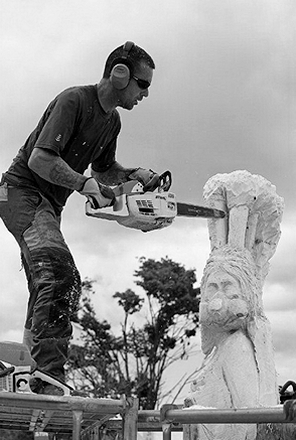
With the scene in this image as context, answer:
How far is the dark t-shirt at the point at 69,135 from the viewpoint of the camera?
297 cm

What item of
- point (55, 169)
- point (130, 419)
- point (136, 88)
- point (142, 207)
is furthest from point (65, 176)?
point (130, 419)

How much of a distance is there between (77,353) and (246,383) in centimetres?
1268

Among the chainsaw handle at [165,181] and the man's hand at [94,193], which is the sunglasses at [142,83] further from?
the man's hand at [94,193]

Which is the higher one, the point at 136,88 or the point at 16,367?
the point at 136,88

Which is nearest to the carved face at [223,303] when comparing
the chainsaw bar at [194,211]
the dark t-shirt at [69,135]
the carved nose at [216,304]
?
the carved nose at [216,304]

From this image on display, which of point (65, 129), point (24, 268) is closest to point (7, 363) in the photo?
point (24, 268)

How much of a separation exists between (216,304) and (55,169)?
1.56 m

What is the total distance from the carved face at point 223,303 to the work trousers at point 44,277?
1243 mm

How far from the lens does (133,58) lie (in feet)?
10.2

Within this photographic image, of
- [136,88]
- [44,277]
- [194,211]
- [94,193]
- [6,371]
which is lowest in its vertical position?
[6,371]

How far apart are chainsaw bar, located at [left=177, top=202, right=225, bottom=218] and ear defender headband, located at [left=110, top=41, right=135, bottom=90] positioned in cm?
65

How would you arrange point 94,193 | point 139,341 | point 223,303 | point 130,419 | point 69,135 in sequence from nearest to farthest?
1. point 130,419
2. point 94,193
3. point 69,135
4. point 223,303
5. point 139,341

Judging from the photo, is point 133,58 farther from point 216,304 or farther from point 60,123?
point 216,304

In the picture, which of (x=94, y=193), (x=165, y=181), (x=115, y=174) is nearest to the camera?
(x=94, y=193)
